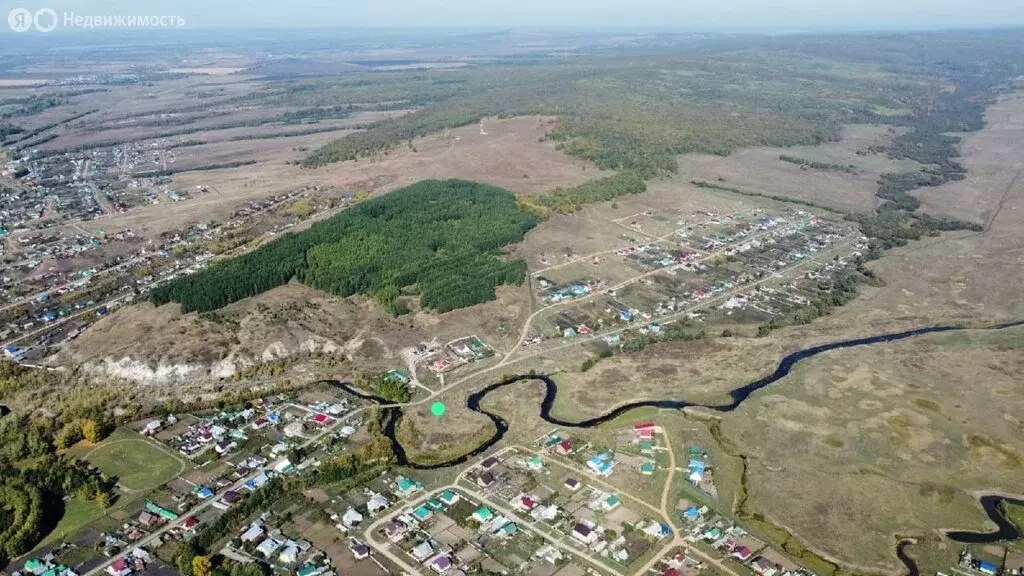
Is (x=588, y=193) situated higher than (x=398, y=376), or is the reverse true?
(x=588, y=193)

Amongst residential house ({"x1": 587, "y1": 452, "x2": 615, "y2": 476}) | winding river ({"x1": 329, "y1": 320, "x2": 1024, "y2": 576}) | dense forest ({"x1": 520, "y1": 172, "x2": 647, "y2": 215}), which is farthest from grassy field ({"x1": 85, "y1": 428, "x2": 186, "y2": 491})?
dense forest ({"x1": 520, "y1": 172, "x2": 647, "y2": 215})

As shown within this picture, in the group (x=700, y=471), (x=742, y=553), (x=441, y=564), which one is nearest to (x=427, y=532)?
(x=441, y=564)

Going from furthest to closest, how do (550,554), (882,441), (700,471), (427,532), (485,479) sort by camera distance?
(882,441)
(700,471)
(485,479)
(427,532)
(550,554)

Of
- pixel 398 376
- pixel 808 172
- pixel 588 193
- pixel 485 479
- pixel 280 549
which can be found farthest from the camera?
pixel 808 172

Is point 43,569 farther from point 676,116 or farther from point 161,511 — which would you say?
point 676,116

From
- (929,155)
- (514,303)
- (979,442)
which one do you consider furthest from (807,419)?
(929,155)

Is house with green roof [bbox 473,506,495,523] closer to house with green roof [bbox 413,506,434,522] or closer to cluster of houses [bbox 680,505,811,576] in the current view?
house with green roof [bbox 413,506,434,522]
